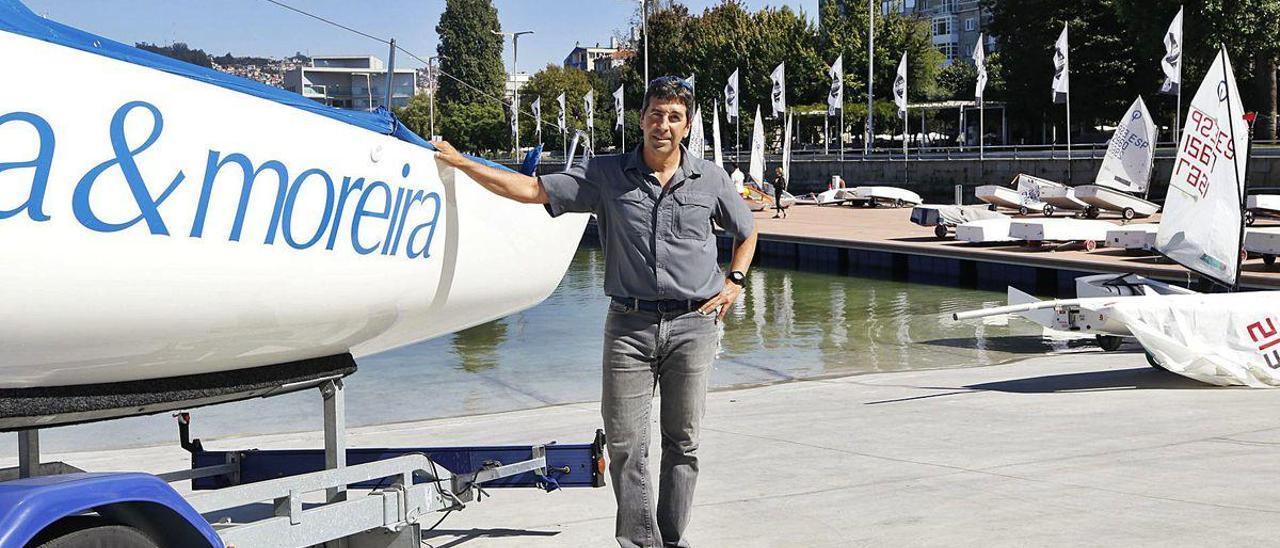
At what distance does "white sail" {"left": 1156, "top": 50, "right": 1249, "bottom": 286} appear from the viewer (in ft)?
45.1

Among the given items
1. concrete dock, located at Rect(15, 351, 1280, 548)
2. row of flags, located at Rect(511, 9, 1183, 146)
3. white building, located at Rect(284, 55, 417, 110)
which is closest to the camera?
white building, located at Rect(284, 55, 417, 110)

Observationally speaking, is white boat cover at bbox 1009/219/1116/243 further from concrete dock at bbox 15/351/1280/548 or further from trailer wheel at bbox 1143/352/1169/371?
concrete dock at bbox 15/351/1280/548

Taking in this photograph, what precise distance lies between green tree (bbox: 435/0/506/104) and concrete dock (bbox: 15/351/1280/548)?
2.03 meters

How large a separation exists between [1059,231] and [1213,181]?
12.0 m

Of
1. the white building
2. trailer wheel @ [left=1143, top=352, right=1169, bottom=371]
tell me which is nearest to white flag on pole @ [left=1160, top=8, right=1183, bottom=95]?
trailer wheel @ [left=1143, top=352, right=1169, bottom=371]

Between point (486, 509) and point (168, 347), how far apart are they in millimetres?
2512

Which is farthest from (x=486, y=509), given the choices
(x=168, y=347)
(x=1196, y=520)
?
(x=1196, y=520)

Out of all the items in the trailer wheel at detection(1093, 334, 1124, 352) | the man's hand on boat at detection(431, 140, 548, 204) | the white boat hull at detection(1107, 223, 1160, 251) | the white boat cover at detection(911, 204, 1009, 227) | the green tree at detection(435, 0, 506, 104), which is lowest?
the trailer wheel at detection(1093, 334, 1124, 352)

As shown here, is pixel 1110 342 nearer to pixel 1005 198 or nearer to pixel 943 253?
pixel 943 253

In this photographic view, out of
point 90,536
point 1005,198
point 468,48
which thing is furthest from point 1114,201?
point 90,536

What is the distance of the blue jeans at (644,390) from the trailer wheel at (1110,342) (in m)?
11.0

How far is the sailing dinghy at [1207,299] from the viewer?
10.5 m

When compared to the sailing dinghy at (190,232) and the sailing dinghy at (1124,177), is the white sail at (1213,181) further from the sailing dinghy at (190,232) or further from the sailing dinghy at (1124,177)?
the sailing dinghy at (1124,177)

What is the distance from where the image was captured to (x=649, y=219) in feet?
16.0
